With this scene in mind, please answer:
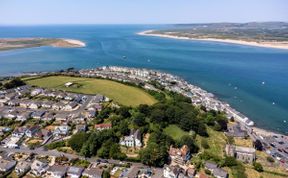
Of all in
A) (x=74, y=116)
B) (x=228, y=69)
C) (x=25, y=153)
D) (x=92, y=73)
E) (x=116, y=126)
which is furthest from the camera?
(x=228, y=69)

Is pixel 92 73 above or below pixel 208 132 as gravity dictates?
above

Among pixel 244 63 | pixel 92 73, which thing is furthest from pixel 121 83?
pixel 244 63

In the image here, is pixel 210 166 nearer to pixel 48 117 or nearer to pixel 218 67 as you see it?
pixel 48 117

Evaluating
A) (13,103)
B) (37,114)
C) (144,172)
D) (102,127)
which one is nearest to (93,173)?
(144,172)

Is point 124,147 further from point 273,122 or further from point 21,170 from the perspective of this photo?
point 273,122

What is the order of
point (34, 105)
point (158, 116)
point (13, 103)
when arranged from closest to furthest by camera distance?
point (158, 116) < point (34, 105) < point (13, 103)

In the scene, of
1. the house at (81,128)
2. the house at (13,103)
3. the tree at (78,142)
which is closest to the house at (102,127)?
the house at (81,128)
